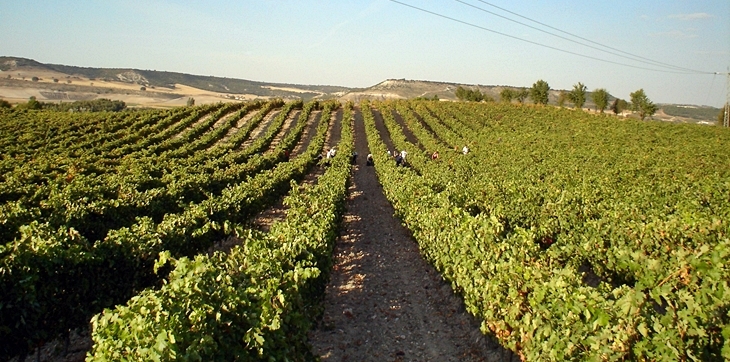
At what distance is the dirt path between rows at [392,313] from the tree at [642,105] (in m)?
73.5

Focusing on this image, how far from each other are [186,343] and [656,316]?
525cm

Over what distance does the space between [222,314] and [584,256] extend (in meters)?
8.16

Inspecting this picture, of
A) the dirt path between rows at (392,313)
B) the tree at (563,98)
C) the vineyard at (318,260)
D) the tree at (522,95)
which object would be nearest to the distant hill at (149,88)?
the tree at (522,95)

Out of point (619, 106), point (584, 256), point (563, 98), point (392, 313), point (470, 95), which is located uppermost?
point (563, 98)

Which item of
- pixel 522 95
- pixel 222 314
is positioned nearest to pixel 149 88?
pixel 522 95

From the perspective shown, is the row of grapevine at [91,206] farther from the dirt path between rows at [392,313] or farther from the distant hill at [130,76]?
the distant hill at [130,76]

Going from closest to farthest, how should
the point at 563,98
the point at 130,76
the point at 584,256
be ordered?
1. the point at 584,256
2. the point at 563,98
3. the point at 130,76

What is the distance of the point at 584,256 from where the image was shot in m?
10.7

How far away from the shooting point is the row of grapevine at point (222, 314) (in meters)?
4.80

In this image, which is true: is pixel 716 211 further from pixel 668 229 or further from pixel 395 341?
pixel 395 341

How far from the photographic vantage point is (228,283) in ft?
21.8

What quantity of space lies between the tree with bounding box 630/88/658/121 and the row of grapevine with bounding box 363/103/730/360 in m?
56.8

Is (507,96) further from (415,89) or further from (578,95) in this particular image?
(415,89)

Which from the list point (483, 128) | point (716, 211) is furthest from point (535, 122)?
point (716, 211)
